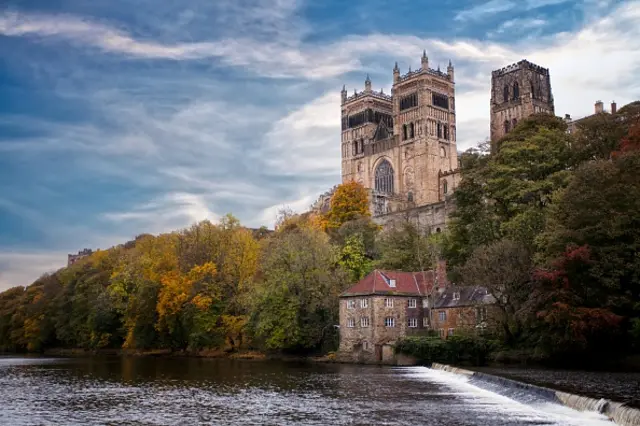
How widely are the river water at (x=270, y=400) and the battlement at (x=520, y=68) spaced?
293ft

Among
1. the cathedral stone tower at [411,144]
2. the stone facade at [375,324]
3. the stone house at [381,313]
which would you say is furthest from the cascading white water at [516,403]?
the cathedral stone tower at [411,144]

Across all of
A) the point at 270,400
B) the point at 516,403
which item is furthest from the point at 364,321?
the point at 516,403

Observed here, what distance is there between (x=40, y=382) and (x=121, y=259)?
5175cm

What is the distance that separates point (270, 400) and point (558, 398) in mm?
12731

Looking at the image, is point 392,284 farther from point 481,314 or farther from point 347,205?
point 347,205

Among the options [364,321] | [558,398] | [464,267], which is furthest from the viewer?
[364,321]

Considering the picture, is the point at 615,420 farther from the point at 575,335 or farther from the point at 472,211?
the point at 472,211

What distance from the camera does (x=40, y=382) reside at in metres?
44.4

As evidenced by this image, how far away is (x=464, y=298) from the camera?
58.3 metres

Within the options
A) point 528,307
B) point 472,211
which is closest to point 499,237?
point 472,211

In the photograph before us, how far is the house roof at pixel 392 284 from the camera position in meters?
59.9

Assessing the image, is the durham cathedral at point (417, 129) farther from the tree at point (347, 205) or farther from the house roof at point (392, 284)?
the house roof at point (392, 284)

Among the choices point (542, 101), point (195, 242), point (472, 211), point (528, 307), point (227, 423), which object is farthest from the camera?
point (542, 101)

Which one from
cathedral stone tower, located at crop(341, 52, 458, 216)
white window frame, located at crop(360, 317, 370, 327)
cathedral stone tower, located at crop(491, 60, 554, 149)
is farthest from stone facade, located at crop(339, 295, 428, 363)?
cathedral stone tower, located at crop(491, 60, 554, 149)
